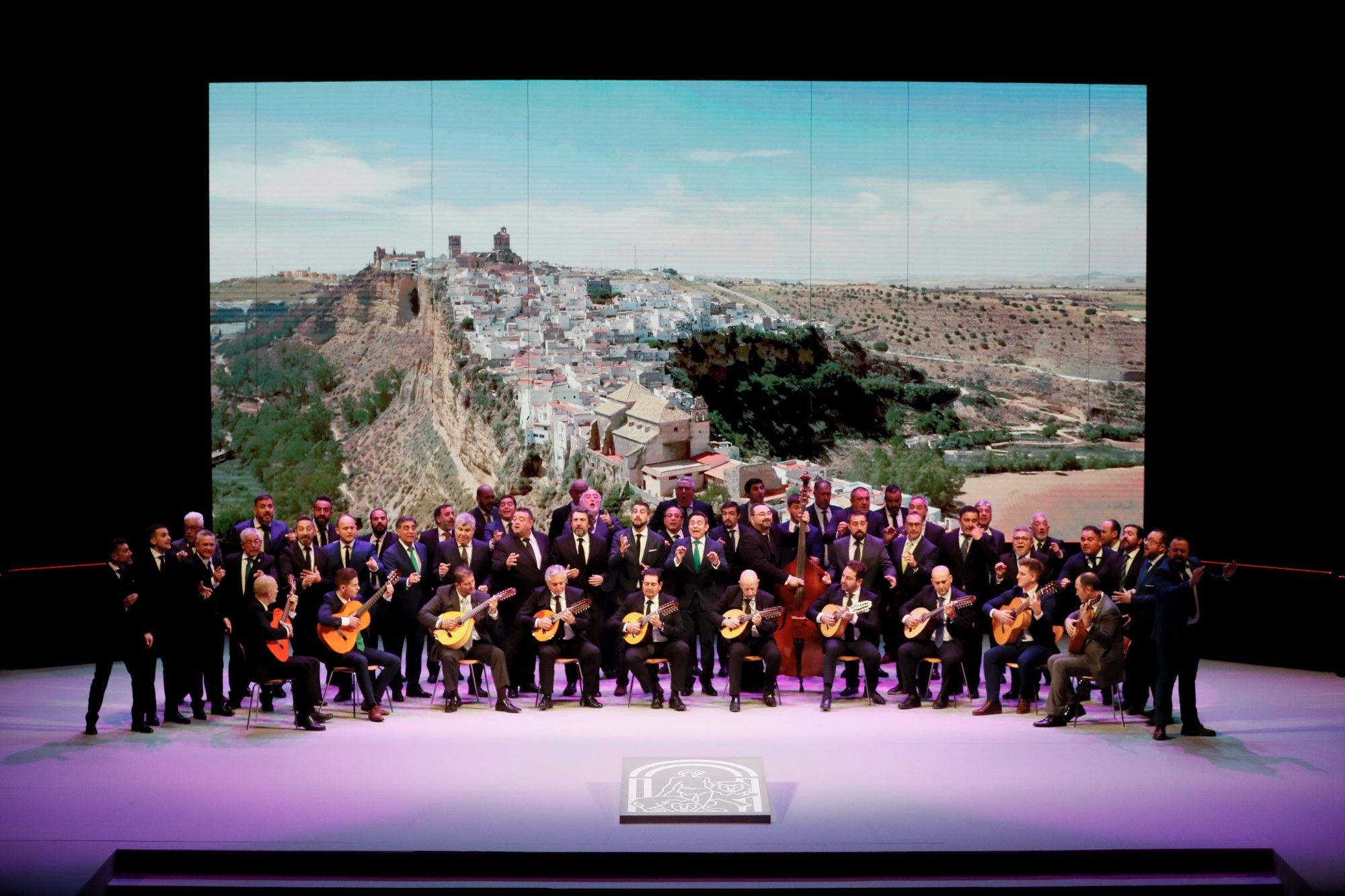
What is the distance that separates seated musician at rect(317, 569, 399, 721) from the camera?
9031 mm

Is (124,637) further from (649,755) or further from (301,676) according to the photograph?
(649,755)

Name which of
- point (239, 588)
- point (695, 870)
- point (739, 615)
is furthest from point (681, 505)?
point (695, 870)

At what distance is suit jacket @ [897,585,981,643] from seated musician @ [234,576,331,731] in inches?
157

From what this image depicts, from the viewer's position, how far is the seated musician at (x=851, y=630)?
953 cm

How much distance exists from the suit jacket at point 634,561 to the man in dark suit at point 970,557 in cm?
199

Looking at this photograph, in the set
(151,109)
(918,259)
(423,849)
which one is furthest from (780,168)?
(423,849)

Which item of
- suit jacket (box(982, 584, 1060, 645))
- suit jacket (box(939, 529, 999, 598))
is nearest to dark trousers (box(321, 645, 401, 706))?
suit jacket (box(939, 529, 999, 598))

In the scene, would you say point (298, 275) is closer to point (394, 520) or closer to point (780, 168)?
point (394, 520)

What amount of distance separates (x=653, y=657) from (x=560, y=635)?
66 cm

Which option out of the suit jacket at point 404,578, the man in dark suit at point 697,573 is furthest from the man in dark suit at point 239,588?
the man in dark suit at point 697,573

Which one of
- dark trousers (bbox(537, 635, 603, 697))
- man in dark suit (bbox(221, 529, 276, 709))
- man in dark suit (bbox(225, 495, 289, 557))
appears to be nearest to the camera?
man in dark suit (bbox(221, 529, 276, 709))

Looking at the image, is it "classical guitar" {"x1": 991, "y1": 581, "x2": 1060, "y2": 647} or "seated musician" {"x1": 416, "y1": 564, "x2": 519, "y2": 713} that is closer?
"classical guitar" {"x1": 991, "y1": 581, "x2": 1060, "y2": 647}

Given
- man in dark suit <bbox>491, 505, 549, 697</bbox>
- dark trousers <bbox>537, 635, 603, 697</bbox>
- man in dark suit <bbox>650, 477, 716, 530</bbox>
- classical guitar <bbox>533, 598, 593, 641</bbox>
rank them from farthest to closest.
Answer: man in dark suit <bbox>650, 477, 716, 530</bbox> → man in dark suit <bbox>491, 505, 549, 697</bbox> → classical guitar <bbox>533, 598, 593, 641</bbox> → dark trousers <bbox>537, 635, 603, 697</bbox>

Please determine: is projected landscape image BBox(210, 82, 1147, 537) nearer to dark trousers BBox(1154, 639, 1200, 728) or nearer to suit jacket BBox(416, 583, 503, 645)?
suit jacket BBox(416, 583, 503, 645)
